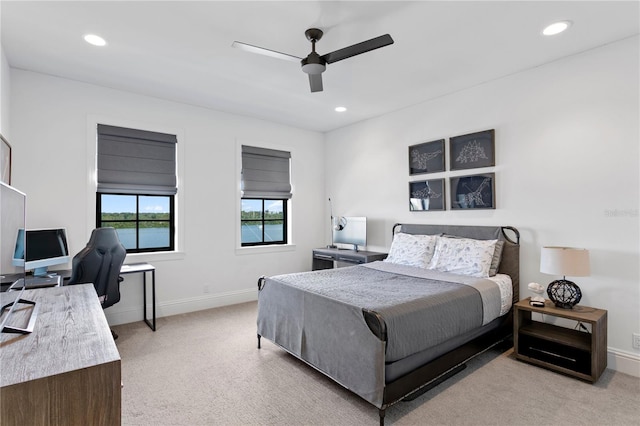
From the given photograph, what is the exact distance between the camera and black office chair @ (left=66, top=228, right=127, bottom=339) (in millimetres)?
3014

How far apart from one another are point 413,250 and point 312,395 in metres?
2.09

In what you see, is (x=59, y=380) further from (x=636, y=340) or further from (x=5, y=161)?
(x=636, y=340)

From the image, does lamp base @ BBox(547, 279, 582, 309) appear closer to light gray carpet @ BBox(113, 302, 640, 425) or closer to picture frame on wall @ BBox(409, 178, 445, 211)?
light gray carpet @ BBox(113, 302, 640, 425)

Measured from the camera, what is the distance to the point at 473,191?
12.5 feet

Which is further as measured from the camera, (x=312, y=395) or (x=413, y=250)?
(x=413, y=250)

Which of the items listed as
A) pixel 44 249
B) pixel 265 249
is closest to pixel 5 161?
pixel 44 249

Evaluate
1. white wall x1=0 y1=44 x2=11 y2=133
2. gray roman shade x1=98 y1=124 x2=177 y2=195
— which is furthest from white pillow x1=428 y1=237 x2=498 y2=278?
white wall x1=0 y1=44 x2=11 y2=133

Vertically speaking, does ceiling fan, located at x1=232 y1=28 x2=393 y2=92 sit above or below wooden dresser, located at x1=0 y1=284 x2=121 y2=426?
above

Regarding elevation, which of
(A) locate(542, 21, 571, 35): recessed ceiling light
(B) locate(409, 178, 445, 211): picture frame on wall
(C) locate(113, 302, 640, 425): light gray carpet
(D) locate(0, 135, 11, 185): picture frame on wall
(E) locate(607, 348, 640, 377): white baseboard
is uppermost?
(A) locate(542, 21, 571, 35): recessed ceiling light

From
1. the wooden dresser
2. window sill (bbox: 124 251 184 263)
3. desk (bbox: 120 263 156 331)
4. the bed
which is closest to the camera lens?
the wooden dresser

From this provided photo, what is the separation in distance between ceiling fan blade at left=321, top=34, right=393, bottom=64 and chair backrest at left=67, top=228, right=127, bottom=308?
8.55 feet

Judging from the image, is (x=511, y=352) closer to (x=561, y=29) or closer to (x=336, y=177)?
(x=561, y=29)

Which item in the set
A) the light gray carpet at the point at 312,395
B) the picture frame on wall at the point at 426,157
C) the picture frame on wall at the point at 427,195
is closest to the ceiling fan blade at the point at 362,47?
the picture frame on wall at the point at 426,157

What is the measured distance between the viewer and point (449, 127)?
4.06 meters
